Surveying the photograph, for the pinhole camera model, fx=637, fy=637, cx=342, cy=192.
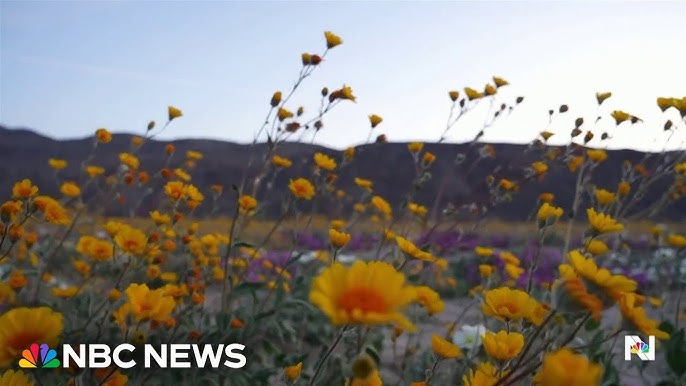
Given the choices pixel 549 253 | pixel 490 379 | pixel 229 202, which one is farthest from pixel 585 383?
pixel 229 202

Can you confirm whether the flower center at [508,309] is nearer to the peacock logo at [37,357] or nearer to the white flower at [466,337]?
the peacock logo at [37,357]

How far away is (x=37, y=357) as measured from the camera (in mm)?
1281

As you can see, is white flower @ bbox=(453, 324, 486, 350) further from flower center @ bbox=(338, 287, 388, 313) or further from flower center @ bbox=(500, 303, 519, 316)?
flower center @ bbox=(338, 287, 388, 313)

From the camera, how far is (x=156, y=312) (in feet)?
5.34

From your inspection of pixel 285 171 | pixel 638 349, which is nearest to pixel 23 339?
pixel 638 349

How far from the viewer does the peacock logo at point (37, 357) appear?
4.08ft

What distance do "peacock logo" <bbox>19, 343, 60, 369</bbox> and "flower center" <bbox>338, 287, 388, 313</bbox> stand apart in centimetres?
65

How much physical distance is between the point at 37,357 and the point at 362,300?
0.72 meters

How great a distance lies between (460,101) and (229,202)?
23.2 metres

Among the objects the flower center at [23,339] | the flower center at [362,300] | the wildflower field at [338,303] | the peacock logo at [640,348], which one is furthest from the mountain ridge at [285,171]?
the flower center at [362,300]

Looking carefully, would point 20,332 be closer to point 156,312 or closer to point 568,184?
point 156,312

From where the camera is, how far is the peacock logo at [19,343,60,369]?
1242 mm

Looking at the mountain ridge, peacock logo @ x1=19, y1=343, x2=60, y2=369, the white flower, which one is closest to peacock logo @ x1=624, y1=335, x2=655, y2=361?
the white flower

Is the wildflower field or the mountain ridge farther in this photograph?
the mountain ridge
